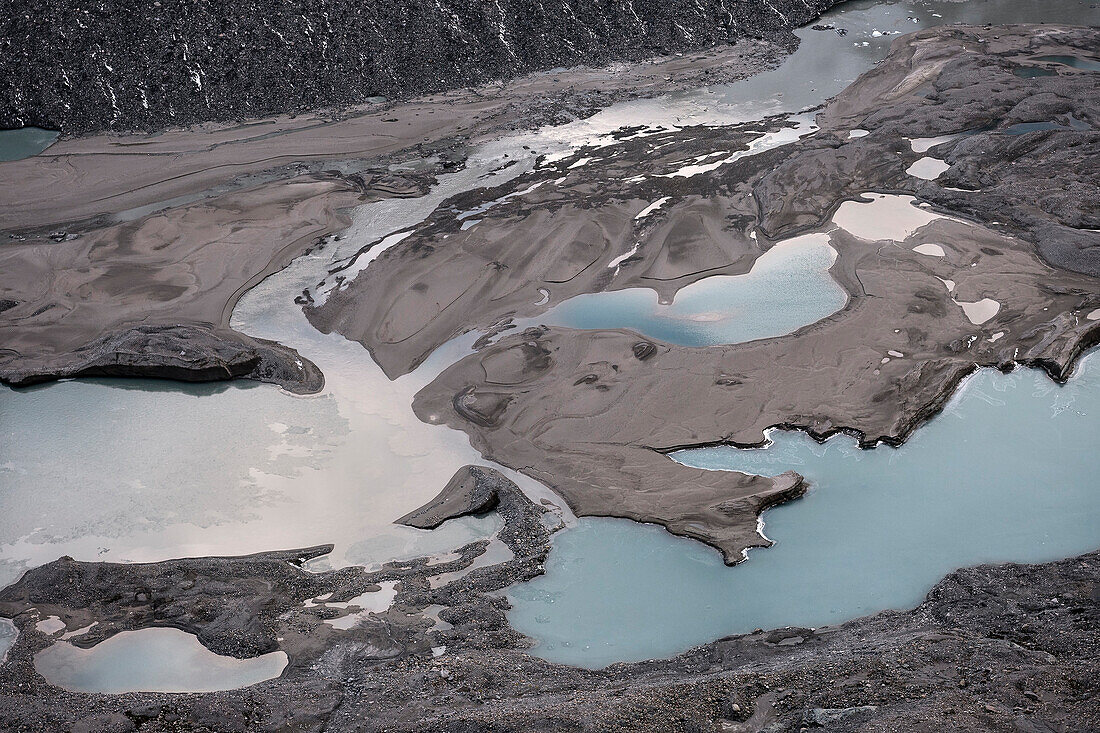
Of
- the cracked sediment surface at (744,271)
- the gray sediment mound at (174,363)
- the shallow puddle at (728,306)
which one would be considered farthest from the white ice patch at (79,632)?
the shallow puddle at (728,306)

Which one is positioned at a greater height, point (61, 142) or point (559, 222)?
point (61, 142)

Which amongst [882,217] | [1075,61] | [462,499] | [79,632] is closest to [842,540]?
[462,499]

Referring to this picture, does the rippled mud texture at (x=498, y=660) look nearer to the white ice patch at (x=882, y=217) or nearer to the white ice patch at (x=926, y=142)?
the white ice patch at (x=882, y=217)

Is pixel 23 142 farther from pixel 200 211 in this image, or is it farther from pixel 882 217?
pixel 882 217

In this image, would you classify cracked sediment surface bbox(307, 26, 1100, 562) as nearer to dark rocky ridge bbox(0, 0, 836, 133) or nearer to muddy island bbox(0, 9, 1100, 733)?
muddy island bbox(0, 9, 1100, 733)

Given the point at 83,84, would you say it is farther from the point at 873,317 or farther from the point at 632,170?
the point at 873,317

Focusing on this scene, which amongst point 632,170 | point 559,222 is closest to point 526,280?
point 559,222
